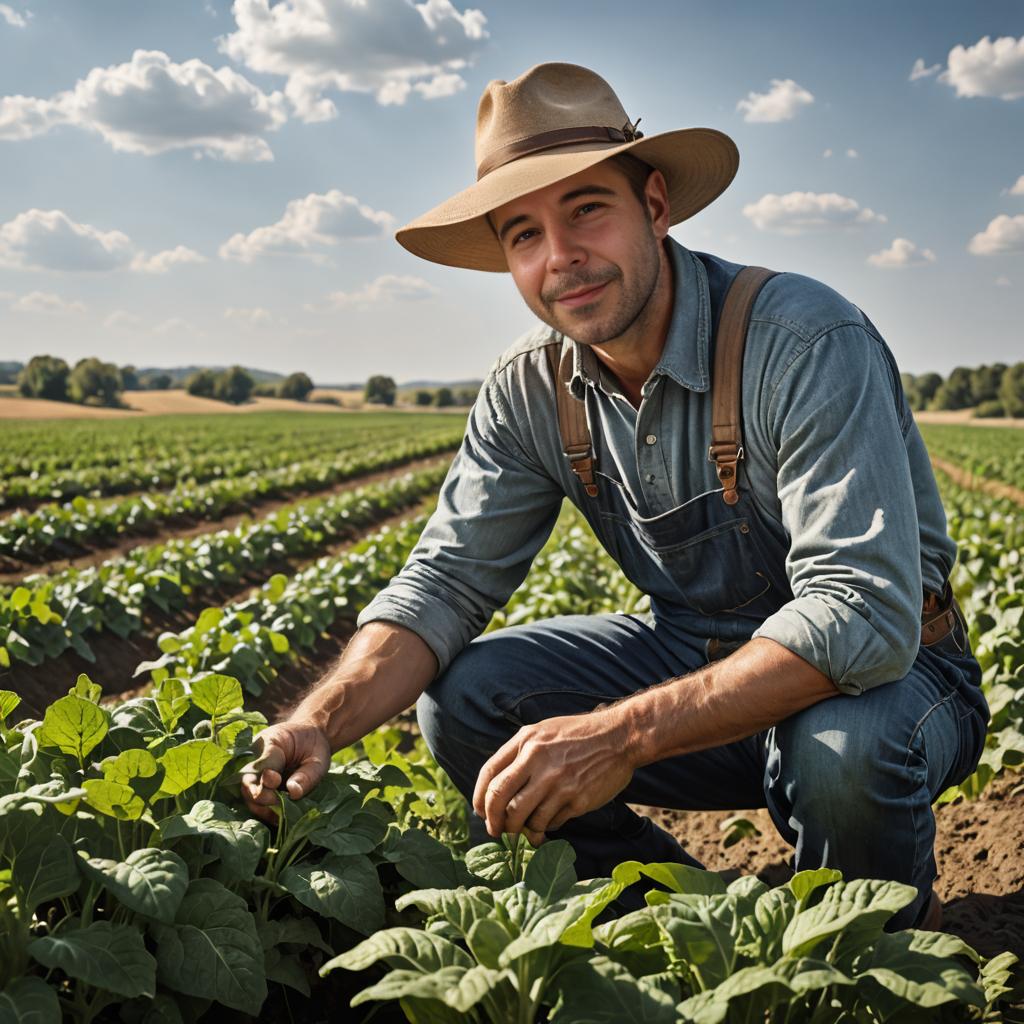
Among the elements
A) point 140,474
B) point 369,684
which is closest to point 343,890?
point 369,684

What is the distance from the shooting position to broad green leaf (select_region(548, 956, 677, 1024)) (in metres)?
1.51

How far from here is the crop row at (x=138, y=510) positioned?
10.8 metres

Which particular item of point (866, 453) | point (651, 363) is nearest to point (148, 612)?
point (651, 363)

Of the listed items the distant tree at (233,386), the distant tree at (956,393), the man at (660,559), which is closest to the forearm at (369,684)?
the man at (660,559)

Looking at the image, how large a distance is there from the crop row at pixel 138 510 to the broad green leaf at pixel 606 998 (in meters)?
9.98

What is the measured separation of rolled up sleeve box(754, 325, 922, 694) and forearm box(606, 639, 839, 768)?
0.04 meters

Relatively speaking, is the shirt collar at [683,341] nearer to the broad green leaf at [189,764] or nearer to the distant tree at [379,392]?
the broad green leaf at [189,764]

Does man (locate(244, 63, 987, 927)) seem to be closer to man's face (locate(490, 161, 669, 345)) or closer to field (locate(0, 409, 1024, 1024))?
man's face (locate(490, 161, 669, 345))


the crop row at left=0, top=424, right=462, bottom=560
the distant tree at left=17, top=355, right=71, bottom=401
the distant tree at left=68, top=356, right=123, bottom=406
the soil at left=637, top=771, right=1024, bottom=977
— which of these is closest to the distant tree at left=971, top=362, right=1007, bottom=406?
the distant tree at left=68, top=356, right=123, bottom=406

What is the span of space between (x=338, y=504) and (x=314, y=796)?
11.2 meters

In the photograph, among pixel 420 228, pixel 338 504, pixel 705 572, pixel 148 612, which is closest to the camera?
pixel 705 572

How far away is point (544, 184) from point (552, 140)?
0.94 feet

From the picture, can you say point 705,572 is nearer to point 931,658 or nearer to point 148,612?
point 931,658

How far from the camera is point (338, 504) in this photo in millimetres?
13266
